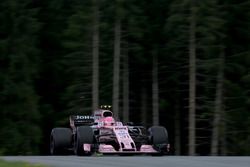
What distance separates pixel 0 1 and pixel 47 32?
404cm

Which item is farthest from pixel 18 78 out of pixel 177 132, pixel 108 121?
pixel 108 121

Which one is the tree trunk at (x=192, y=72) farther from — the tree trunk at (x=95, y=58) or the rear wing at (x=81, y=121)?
the rear wing at (x=81, y=121)

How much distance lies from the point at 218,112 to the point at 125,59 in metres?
6.28

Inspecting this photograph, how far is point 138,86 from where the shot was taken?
48719 mm

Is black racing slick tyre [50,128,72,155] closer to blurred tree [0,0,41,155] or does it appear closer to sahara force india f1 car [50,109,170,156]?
sahara force india f1 car [50,109,170,156]

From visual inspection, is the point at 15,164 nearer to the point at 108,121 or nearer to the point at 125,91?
the point at 108,121

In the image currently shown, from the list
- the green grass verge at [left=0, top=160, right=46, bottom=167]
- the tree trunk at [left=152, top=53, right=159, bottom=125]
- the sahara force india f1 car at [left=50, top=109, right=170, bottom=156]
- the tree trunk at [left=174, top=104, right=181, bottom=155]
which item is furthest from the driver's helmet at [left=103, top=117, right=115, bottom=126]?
the tree trunk at [left=174, top=104, right=181, bottom=155]

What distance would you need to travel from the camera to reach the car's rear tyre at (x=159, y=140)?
2302 centimetres

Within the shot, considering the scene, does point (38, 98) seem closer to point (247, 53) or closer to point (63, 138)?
point (247, 53)

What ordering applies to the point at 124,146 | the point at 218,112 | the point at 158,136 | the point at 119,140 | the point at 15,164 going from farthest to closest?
the point at 218,112, the point at 119,140, the point at 124,146, the point at 158,136, the point at 15,164

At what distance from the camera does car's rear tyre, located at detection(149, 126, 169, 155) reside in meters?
23.0

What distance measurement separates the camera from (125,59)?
147 ft

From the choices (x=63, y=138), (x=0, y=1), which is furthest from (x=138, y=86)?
(x=63, y=138)

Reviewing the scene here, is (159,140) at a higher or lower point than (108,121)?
lower
